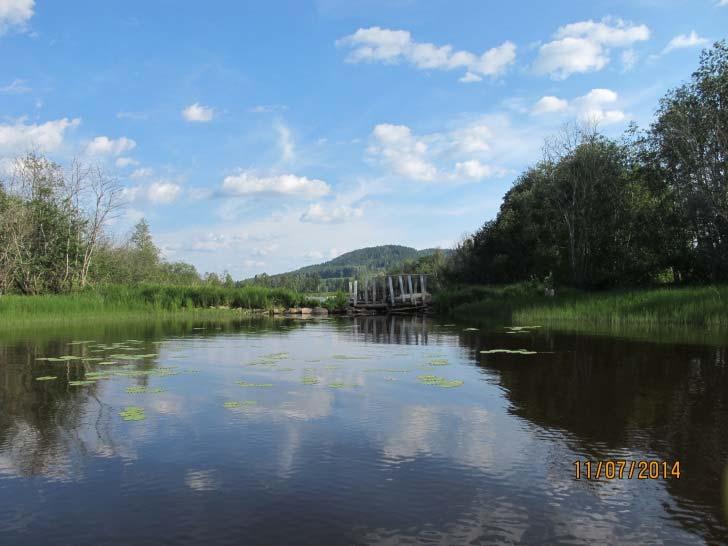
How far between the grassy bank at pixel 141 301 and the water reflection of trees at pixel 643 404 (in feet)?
59.7

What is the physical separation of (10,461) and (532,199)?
112 ft

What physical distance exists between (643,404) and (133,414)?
22.5ft

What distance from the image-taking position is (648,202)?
91.6 ft

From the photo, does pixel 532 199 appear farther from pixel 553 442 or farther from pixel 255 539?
pixel 255 539

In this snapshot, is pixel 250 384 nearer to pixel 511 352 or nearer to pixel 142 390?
pixel 142 390

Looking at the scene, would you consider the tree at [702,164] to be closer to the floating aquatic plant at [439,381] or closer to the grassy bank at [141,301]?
the floating aquatic plant at [439,381]

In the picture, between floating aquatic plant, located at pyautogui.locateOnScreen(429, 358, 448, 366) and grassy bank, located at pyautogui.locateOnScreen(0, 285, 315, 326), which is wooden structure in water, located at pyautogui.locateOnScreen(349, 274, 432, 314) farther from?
floating aquatic plant, located at pyautogui.locateOnScreen(429, 358, 448, 366)

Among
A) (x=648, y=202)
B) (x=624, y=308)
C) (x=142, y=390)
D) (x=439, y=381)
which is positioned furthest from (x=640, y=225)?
(x=142, y=390)

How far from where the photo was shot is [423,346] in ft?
52.4

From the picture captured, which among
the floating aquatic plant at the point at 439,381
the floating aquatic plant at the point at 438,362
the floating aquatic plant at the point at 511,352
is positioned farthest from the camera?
the floating aquatic plant at the point at 511,352

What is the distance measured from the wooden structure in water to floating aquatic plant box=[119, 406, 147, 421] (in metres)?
34.0

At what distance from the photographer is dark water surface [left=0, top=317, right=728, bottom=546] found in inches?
154

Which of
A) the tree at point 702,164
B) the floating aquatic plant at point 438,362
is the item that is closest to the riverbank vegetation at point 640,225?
the tree at point 702,164

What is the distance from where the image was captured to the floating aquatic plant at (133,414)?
691 centimetres
